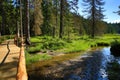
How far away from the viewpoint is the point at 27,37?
25.2 m

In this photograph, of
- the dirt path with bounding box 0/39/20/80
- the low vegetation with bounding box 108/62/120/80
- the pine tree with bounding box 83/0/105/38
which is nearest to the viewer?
the dirt path with bounding box 0/39/20/80

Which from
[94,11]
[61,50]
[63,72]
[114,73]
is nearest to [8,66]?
[63,72]

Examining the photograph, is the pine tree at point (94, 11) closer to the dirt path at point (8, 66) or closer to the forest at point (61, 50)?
the forest at point (61, 50)

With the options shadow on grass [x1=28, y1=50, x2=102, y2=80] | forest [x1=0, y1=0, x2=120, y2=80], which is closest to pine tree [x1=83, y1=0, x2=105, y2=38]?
forest [x1=0, y1=0, x2=120, y2=80]

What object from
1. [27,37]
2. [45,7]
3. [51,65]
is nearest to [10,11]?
[45,7]

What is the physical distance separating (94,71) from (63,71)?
2.05 metres

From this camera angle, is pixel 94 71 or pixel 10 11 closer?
pixel 94 71

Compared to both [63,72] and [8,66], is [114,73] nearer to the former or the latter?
[63,72]

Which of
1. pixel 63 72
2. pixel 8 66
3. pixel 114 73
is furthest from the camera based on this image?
pixel 63 72

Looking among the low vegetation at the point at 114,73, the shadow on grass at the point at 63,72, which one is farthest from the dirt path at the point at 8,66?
the low vegetation at the point at 114,73

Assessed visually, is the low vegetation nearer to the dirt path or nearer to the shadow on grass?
the shadow on grass

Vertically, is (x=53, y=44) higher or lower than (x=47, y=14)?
lower

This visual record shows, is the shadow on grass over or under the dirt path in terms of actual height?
under

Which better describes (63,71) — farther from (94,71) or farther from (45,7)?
(45,7)
